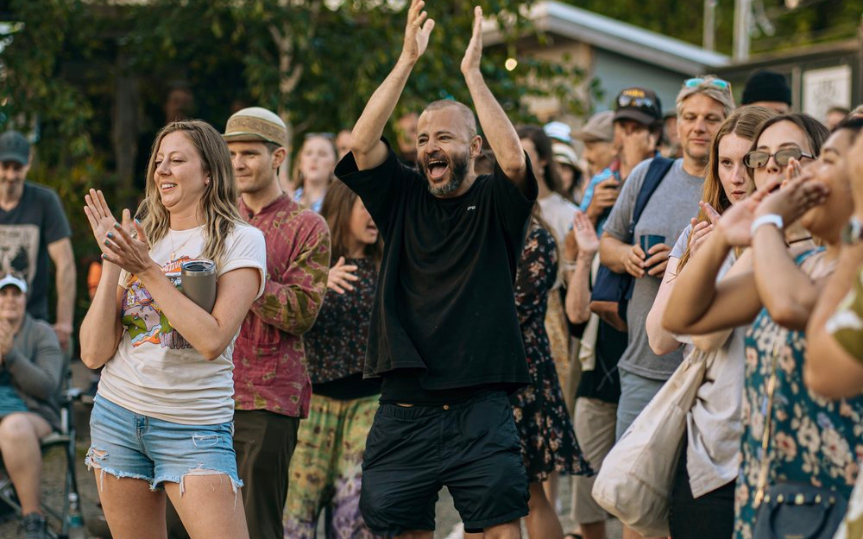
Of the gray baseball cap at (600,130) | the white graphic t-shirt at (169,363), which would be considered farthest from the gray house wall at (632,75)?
the white graphic t-shirt at (169,363)

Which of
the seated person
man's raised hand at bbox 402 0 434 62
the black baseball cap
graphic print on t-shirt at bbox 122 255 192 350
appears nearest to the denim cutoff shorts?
graphic print on t-shirt at bbox 122 255 192 350

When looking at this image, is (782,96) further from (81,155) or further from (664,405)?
(81,155)

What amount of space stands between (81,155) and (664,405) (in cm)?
893

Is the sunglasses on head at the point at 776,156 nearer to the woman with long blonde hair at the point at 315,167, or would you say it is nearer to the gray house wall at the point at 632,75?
the woman with long blonde hair at the point at 315,167

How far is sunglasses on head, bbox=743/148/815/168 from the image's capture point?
373 centimetres

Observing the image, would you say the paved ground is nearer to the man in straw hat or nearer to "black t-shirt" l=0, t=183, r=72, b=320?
"black t-shirt" l=0, t=183, r=72, b=320

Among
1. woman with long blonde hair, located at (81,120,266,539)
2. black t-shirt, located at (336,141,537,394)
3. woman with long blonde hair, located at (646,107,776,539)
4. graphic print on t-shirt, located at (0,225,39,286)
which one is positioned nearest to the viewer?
woman with long blonde hair, located at (646,107,776,539)

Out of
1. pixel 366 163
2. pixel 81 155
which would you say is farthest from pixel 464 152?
pixel 81 155

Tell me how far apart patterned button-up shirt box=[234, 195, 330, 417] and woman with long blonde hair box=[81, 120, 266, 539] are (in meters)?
0.71

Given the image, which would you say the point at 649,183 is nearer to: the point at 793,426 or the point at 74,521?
the point at 793,426

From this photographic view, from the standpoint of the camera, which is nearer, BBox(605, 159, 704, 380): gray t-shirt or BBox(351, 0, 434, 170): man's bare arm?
BBox(351, 0, 434, 170): man's bare arm

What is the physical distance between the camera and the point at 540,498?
5.66 metres

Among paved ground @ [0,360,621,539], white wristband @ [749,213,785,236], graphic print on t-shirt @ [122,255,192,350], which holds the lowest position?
paved ground @ [0,360,621,539]

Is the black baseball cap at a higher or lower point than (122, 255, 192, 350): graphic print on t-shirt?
higher
